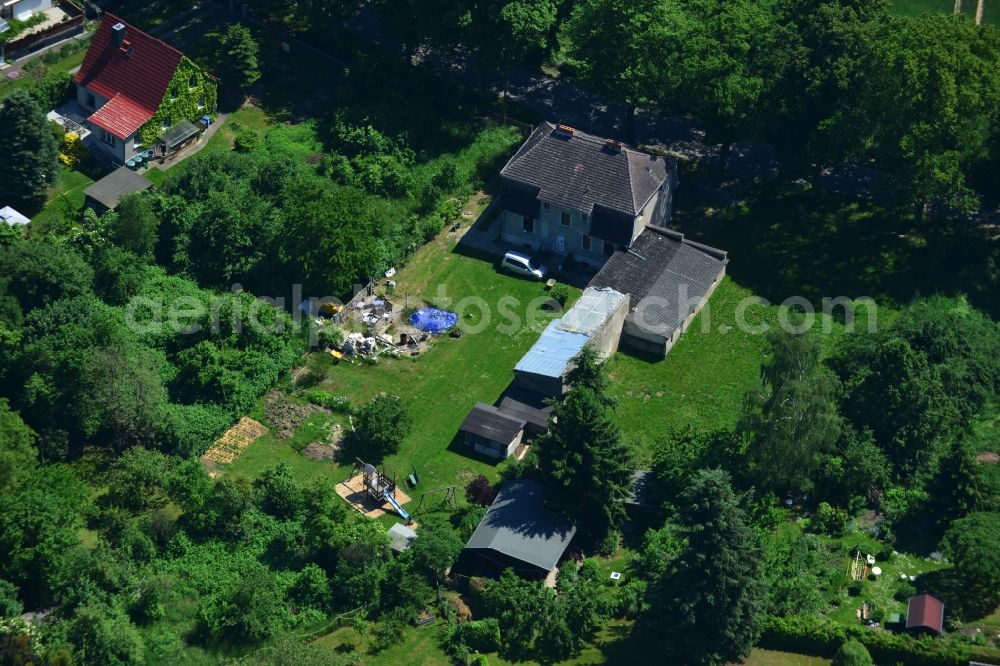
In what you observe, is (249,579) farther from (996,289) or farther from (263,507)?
(996,289)

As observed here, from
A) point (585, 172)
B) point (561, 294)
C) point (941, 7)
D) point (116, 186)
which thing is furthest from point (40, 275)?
point (941, 7)

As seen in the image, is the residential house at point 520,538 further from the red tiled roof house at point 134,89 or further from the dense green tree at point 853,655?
the red tiled roof house at point 134,89

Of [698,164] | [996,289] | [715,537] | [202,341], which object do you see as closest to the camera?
[715,537]

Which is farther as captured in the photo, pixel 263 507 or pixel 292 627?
pixel 263 507

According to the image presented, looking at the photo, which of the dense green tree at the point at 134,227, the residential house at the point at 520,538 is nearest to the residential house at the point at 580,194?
the residential house at the point at 520,538

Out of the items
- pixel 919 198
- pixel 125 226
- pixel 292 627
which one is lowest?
pixel 292 627

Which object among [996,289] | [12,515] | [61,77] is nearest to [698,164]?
[996,289]

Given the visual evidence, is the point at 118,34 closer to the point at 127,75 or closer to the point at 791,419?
the point at 127,75
